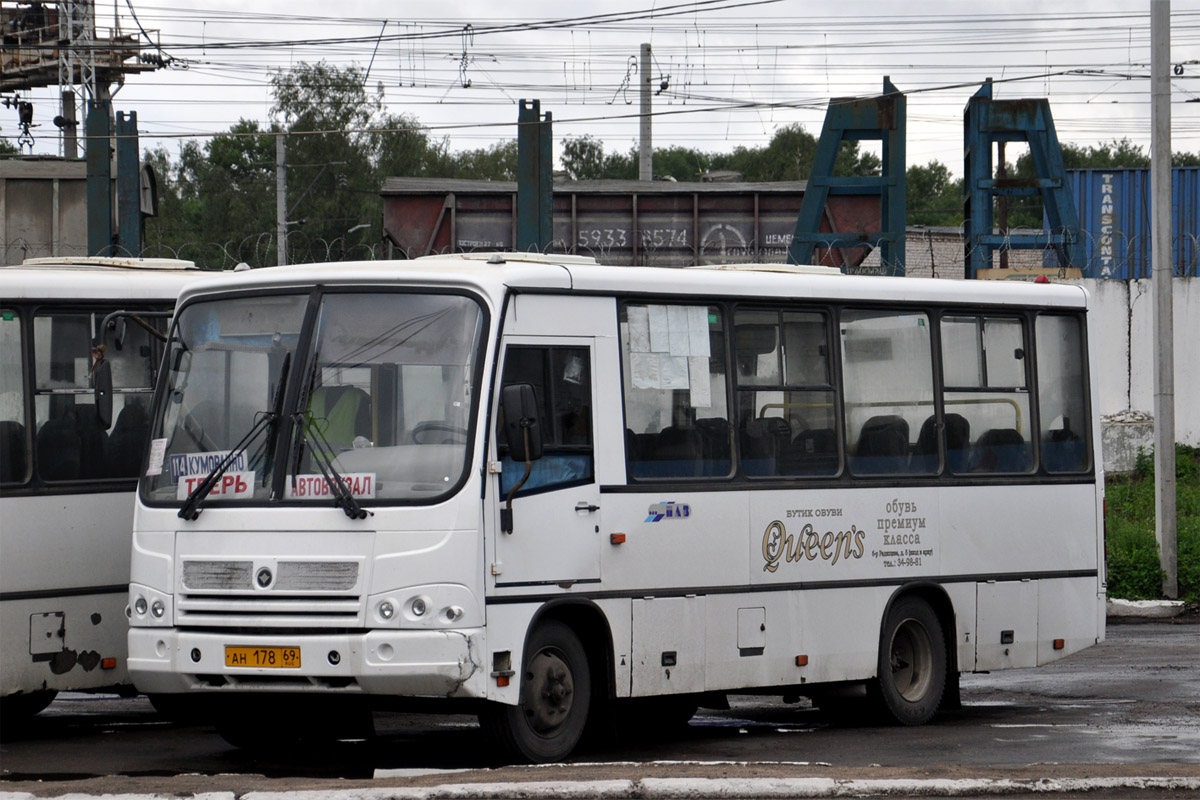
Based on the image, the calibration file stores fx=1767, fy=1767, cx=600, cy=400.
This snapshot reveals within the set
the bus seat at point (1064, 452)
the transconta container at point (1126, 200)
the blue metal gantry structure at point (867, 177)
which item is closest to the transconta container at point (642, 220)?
the blue metal gantry structure at point (867, 177)

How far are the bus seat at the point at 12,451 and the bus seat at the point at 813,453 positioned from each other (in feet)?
15.8

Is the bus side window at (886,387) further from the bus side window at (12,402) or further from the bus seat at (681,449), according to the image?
the bus side window at (12,402)

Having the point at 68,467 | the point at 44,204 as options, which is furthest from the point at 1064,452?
the point at 44,204

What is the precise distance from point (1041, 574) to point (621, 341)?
4.53 meters

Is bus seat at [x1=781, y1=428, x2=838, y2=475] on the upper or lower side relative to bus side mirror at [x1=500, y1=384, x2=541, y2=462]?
lower

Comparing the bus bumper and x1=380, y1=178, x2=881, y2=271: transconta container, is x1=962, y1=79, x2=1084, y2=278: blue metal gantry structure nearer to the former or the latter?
x1=380, y1=178, x2=881, y2=271: transconta container

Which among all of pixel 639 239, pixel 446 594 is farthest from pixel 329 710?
pixel 639 239

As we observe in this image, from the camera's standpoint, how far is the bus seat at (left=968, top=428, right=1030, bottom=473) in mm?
12953

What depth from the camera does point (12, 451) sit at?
1093cm

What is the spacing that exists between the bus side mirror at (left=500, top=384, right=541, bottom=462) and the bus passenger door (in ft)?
0.29

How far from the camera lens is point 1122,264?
31359mm

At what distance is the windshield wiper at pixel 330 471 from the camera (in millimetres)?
9266

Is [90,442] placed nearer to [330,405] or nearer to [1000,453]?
[330,405]

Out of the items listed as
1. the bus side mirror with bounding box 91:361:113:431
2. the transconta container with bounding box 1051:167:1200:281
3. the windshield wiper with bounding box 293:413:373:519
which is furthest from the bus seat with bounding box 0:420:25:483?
the transconta container with bounding box 1051:167:1200:281
